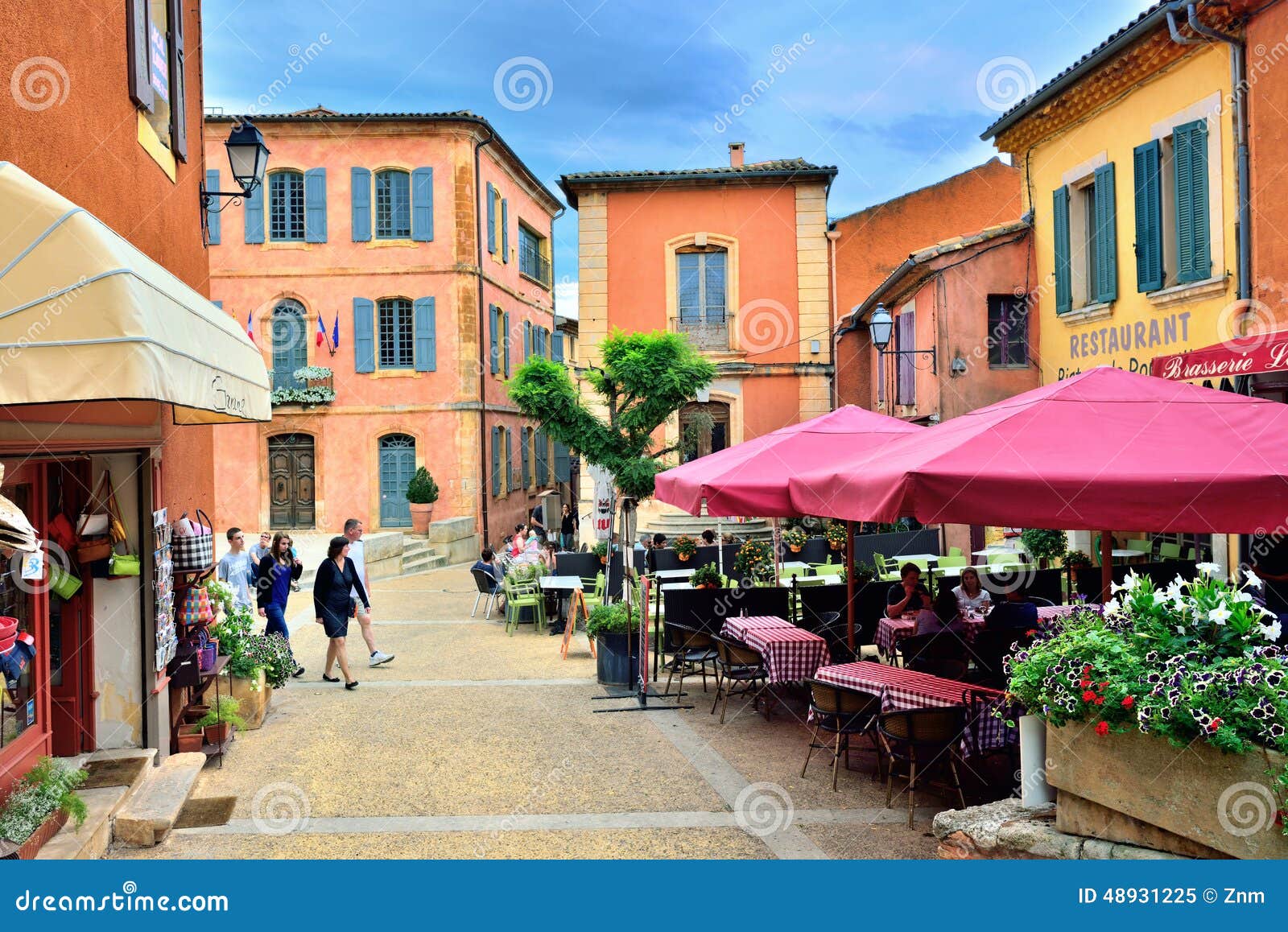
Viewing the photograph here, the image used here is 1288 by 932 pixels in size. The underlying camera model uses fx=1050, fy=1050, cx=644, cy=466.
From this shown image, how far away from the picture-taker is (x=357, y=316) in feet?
86.9

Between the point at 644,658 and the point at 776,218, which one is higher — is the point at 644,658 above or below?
below

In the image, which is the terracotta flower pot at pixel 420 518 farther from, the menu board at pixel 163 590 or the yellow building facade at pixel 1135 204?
the menu board at pixel 163 590

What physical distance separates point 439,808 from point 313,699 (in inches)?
161

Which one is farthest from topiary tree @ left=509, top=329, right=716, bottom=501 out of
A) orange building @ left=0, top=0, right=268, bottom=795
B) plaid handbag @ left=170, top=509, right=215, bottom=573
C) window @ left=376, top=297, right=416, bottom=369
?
window @ left=376, top=297, right=416, bottom=369

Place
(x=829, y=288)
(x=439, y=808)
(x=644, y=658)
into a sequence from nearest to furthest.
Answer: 1. (x=439, y=808)
2. (x=644, y=658)
3. (x=829, y=288)

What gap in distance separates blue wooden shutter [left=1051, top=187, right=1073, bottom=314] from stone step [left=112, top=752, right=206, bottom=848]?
12.5m

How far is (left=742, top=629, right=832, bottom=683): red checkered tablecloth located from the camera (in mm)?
8367

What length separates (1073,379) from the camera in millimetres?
5984

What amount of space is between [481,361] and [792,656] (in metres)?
20.3

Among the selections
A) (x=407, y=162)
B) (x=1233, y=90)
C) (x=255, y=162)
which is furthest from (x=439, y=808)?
(x=407, y=162)

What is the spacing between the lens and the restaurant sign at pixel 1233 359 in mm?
9078

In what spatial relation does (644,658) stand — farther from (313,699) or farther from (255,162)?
(255,162)

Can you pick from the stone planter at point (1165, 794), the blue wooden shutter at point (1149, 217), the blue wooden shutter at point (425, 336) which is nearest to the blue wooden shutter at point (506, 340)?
the blue wooden shutter at point (425, 336)

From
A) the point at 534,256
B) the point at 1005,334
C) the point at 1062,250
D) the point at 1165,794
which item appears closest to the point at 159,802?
the point at 1165,794
